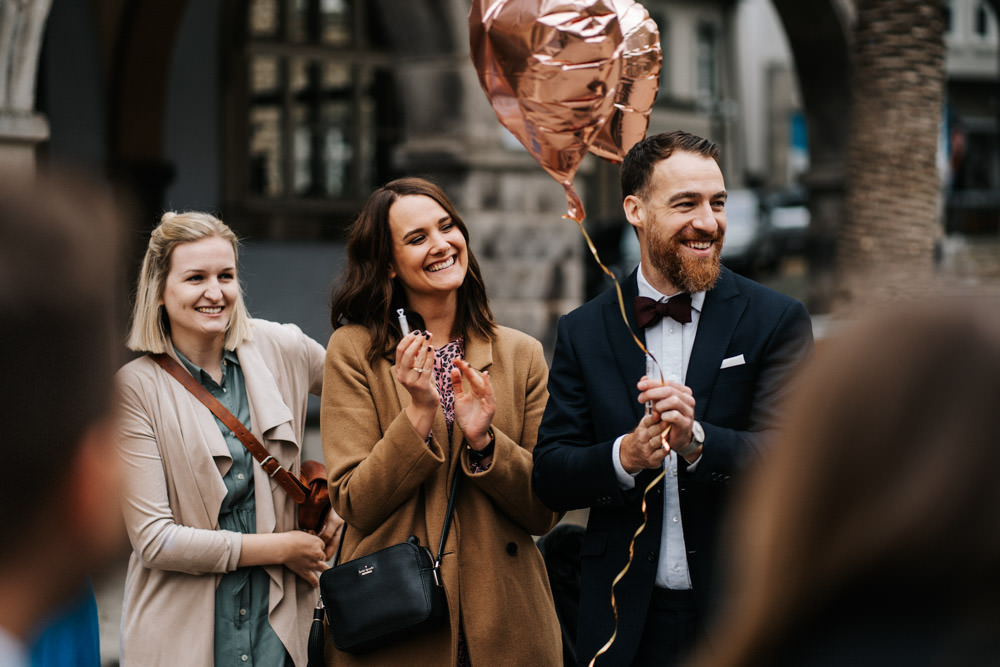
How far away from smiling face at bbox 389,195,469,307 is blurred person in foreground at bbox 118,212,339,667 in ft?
1.52

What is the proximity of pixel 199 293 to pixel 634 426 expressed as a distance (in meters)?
1.21

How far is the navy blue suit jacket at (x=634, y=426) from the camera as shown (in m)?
2.61

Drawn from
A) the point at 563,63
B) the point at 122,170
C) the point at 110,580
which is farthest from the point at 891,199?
the point at 110,580

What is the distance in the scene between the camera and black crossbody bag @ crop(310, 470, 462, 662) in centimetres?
284

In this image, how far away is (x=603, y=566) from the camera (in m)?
2.71

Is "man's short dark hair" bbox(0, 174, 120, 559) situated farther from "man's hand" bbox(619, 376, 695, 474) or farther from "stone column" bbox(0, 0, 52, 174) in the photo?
"stone column" bbox(0, 0, 52, 174)

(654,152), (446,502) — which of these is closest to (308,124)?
(446,502)

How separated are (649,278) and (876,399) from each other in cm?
189

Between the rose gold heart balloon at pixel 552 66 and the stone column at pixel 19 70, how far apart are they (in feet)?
14.6

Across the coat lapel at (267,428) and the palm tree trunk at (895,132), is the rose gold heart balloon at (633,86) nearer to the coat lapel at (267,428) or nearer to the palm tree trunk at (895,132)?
the coat lapel at (267,428)

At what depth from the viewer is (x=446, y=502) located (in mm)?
3002

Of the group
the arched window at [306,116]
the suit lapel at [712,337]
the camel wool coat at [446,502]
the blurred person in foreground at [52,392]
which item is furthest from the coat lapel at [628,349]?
the arched window at [306,116]

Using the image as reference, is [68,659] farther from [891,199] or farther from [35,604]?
[891,199]

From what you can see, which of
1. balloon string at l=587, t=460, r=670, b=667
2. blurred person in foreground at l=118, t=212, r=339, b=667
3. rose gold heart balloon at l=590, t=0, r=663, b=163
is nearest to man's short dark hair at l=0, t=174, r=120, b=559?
balloon string at l=587, t=460, r=670, b=667
